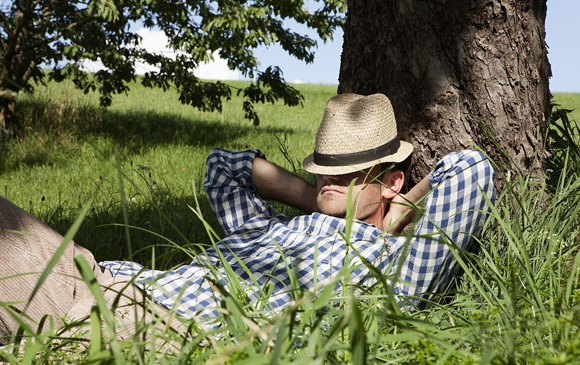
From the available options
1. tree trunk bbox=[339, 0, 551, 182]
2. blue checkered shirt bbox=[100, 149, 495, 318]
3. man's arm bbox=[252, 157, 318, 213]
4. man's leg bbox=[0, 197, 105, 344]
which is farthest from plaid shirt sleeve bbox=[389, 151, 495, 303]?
man's leg bbox=[0, 197, 105, 344]

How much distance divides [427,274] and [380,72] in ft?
4.40

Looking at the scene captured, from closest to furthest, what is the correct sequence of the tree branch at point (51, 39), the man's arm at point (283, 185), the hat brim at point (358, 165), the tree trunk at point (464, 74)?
1. the hat brim at point (358, 165)
2. the tree trunk at point (464, 74)
3. the man's arm at point (283, 185)
4. the tree branch at point (51, 39)

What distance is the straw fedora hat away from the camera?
2.97 m

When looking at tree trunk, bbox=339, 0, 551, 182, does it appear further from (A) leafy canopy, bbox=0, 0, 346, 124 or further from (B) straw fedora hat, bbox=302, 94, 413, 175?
(A) leafy canopy, bbox=0, 0, 346, 124

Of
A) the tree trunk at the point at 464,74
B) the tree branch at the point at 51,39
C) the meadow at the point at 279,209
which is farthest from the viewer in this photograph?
the tree branch at the point at 51,39

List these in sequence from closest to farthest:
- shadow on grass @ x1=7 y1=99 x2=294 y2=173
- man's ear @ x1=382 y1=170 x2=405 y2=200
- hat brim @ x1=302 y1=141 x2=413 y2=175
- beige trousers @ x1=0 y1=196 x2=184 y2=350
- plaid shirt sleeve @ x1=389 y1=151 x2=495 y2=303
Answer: beige trousers @ x1=0 y1=196 x2=184 y2=350
plaid shirt sleeve @ x1=389 y1=151 x2=495 y2=303
hat brim @ x1=302 y1=141 x2=413 y2=175
man's ear @ x1=382 y1=170 x2=405 y2=200
shadow on grass @ x1=7 y1=99 x2=294 y2=173

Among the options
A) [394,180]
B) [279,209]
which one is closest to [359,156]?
[394,180]

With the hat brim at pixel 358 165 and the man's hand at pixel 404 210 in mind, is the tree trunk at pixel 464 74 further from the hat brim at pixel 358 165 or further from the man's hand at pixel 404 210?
the man's hand at pixel 404 210

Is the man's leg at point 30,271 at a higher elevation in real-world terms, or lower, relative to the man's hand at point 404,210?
lower

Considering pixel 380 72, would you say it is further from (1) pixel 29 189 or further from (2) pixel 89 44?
(2) pixel 89 44

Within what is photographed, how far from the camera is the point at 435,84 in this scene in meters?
3.29

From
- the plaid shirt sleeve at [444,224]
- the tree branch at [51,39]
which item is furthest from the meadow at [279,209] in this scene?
the tree branch at [51,39]

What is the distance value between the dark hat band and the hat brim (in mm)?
21

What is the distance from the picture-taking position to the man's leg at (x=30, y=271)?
236 cm
